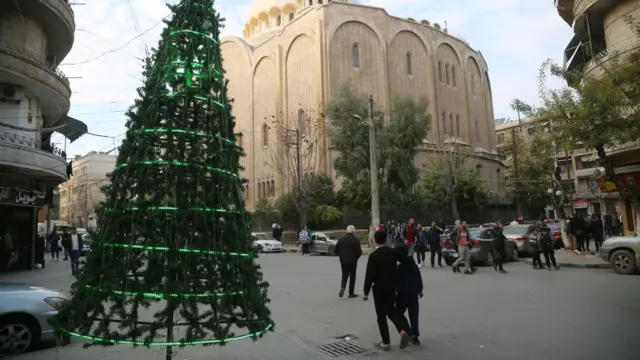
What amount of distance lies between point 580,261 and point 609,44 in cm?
903

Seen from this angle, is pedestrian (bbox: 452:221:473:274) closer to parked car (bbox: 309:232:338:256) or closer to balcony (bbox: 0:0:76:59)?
parked car (bbox: 309:232:338:256)

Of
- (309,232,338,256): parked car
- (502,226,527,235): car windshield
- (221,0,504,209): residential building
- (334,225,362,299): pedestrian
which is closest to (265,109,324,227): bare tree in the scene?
(221,0,504,209): residential building

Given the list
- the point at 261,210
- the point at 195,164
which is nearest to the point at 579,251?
the point at 195,164

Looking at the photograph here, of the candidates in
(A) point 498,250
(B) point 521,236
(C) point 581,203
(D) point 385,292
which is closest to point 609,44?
(B) point 521,236

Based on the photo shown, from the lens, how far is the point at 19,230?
1911cm

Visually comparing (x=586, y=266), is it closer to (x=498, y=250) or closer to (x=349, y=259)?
(x=498, y=250)

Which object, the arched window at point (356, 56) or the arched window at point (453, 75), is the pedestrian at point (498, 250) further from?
the arched window at point (453, 75)

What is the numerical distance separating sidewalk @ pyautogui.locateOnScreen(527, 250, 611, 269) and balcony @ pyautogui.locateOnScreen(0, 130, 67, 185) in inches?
715

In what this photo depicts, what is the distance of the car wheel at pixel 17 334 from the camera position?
582cm

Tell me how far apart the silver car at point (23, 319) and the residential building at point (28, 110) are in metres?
10.1

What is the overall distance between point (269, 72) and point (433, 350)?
46.1m

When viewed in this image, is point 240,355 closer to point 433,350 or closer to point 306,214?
point 433,350

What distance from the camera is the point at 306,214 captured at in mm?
34375

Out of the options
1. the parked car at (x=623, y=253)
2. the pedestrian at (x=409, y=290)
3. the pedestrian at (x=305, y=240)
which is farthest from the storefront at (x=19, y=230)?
the parked car at (x=623, y=253)
